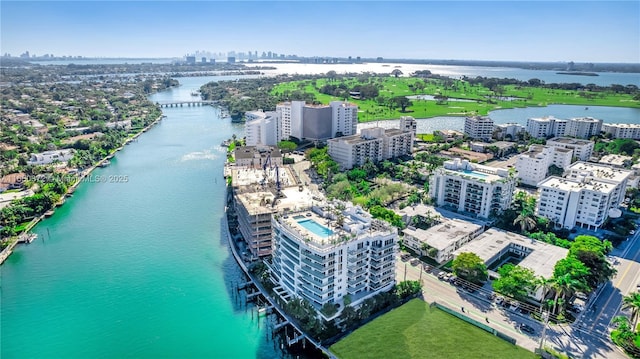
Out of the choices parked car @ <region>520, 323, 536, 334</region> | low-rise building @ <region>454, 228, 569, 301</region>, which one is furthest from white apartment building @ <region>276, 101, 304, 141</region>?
parked car @ <region>520, 323, 536, 334</region>

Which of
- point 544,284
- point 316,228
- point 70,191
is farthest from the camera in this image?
point 70,191

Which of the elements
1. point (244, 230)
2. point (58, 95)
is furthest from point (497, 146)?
point (58, 95)

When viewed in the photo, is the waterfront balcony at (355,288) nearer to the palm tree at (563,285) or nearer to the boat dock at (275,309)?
the boat dock at (275,309)

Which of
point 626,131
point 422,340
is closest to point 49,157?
point 422,340

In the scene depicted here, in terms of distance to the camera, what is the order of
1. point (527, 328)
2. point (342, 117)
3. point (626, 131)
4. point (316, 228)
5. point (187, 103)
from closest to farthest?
point (527, 328) < point (316, 228) < point (342, 117) < point (626, 131) < point (187, 103)

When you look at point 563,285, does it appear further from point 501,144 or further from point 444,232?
point 501,144

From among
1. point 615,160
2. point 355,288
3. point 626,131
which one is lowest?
point 355,288

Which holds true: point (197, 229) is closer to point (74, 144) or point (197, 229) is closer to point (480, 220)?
point (480, 220)

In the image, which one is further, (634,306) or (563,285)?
(563,285)
